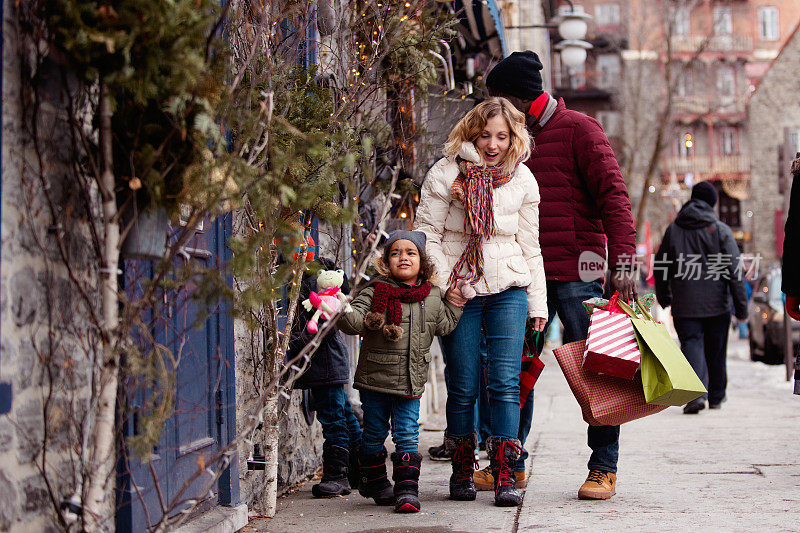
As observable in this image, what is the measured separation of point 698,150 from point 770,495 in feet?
188

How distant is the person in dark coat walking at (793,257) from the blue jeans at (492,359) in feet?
4.96

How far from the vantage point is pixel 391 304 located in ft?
17.3

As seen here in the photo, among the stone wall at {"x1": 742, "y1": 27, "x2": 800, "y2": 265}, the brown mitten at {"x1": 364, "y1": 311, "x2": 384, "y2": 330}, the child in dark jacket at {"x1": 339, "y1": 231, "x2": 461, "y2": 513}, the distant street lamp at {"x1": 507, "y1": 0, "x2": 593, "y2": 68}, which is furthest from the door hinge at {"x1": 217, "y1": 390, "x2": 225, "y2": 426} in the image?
the stone wall at {"x1": 742, "y1": 27, "x2": 800, "y2": 265}

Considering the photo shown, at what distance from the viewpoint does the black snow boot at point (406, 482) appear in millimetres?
5188

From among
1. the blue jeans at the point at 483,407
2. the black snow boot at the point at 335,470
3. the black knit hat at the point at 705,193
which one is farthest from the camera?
the black knit hat at the point at 705,193

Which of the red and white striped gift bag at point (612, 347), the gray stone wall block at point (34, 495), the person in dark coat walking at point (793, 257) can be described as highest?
the person in dark coat walking at point (793, 257)

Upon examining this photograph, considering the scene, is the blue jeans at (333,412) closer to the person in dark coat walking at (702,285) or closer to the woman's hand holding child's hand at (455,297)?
the woman's hand holding child's hand at (455,297)

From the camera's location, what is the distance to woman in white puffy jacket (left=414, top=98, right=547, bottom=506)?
533cm

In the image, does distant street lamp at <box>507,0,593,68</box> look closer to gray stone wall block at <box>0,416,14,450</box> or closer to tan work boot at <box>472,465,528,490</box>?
tan work boot at <box>472,465,528,490</box>

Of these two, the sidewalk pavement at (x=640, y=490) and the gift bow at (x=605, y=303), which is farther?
the gift bow at (x=605, y=303)

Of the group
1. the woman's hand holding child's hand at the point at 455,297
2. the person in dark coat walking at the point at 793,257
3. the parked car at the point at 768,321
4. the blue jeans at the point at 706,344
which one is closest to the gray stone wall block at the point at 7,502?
the woman's hand holding child's hand at the point at 455,297

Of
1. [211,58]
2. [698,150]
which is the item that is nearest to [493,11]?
[211,58]

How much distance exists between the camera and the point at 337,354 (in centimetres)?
590

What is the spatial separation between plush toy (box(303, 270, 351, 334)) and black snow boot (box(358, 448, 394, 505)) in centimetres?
93
